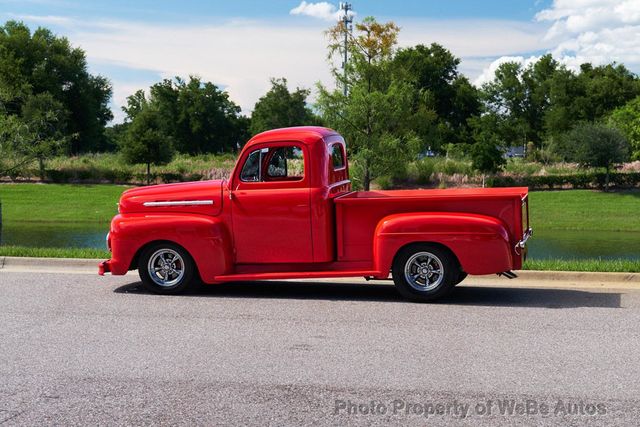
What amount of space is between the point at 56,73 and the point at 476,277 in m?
67.8

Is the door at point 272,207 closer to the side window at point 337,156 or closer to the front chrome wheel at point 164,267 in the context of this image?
the side window at point 337,156

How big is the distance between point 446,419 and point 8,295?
21.8 ft

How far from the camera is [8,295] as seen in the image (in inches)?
383

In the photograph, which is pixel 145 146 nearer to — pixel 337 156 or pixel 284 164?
pixel 337 156

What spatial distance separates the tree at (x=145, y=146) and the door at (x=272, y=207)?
39.0 metres

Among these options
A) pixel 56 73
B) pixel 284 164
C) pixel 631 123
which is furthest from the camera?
pixel 56 73

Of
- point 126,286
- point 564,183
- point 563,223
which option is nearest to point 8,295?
point 126,286

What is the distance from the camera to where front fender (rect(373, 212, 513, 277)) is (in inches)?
346

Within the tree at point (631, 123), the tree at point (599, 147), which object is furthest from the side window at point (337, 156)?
the tree at point (631, 123)

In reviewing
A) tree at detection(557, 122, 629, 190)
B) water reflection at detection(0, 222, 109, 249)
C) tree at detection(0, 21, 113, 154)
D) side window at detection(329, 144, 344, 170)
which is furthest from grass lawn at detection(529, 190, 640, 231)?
tree at detection(0, 21, 113, 154)

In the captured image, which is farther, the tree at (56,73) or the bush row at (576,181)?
the tree at (56,73)

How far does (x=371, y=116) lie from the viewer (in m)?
35.1

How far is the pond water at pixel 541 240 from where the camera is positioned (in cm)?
2388

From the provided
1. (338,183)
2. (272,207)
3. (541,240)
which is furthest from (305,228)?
(541,240)
